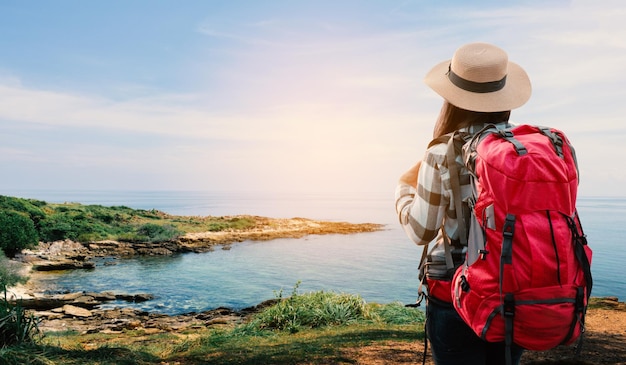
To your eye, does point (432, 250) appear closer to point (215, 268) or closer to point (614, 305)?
point (614, 305)

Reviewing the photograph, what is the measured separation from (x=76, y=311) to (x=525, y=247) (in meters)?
14.0

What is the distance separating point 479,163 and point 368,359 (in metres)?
4.40

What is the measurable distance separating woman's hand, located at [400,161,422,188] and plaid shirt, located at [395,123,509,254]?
136 mm

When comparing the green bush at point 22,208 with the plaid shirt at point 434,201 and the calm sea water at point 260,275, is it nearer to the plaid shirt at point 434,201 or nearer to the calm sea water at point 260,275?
the calm sea water at point 260,275

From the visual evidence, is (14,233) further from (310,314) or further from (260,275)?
(310,314)

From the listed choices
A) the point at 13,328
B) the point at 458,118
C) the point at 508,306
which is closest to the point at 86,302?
the point at 13,328

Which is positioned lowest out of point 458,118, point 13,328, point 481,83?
point 13,328

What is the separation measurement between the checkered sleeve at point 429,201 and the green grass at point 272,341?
3.96 m

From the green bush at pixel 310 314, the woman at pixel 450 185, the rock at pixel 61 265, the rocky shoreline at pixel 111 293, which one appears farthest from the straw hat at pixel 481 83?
the rock at pixel 61 265

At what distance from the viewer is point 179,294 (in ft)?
55.9

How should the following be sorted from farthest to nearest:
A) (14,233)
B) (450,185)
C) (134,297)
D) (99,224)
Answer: (99,224), (14,233), (134,297), (450,185)

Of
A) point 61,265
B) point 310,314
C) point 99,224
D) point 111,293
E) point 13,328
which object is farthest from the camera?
point 99,224

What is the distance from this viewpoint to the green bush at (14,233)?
20.9 meters

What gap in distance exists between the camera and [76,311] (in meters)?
13.1
